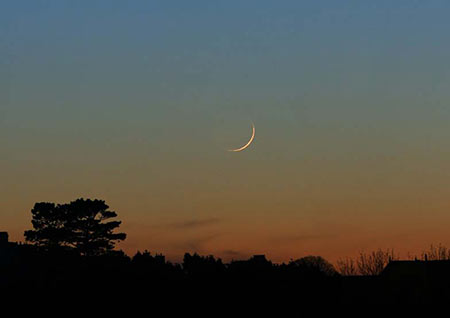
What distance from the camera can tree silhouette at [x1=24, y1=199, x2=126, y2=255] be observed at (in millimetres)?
Answer: 90500

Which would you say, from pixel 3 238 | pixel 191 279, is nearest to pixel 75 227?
pixel 3 238

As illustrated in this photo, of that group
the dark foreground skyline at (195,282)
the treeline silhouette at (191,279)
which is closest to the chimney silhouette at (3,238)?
the treeline silhouette at (191,279)

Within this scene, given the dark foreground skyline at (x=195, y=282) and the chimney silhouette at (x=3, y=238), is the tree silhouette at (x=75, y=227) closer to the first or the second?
the chimney silhouette at (x=3, y=238)

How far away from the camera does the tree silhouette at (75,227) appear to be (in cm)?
9050

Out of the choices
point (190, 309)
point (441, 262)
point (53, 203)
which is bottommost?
point (190, 309)

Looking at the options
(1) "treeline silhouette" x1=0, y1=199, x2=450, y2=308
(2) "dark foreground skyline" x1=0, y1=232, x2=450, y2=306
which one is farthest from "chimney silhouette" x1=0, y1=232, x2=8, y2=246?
(2) "dark foreground skyline" x1=0, y1=232, x2=450, y2=306

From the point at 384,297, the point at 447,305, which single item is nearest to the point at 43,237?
the point at 384,297

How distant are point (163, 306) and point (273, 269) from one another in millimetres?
6869

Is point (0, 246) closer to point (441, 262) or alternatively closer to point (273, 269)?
point (273, 269)

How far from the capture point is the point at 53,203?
9181 centimetres

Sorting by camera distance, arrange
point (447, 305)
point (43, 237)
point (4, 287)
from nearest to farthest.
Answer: point (4, 287)
point (447, 305)
point (43, 237)

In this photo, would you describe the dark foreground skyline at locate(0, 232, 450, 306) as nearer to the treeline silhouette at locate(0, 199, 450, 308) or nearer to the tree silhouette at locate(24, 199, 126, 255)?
the treeline silhouette at locate(0, 199, 450, 308)

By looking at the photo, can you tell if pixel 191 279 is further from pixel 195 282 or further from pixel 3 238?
pixel 3 238

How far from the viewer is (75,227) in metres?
90.5
